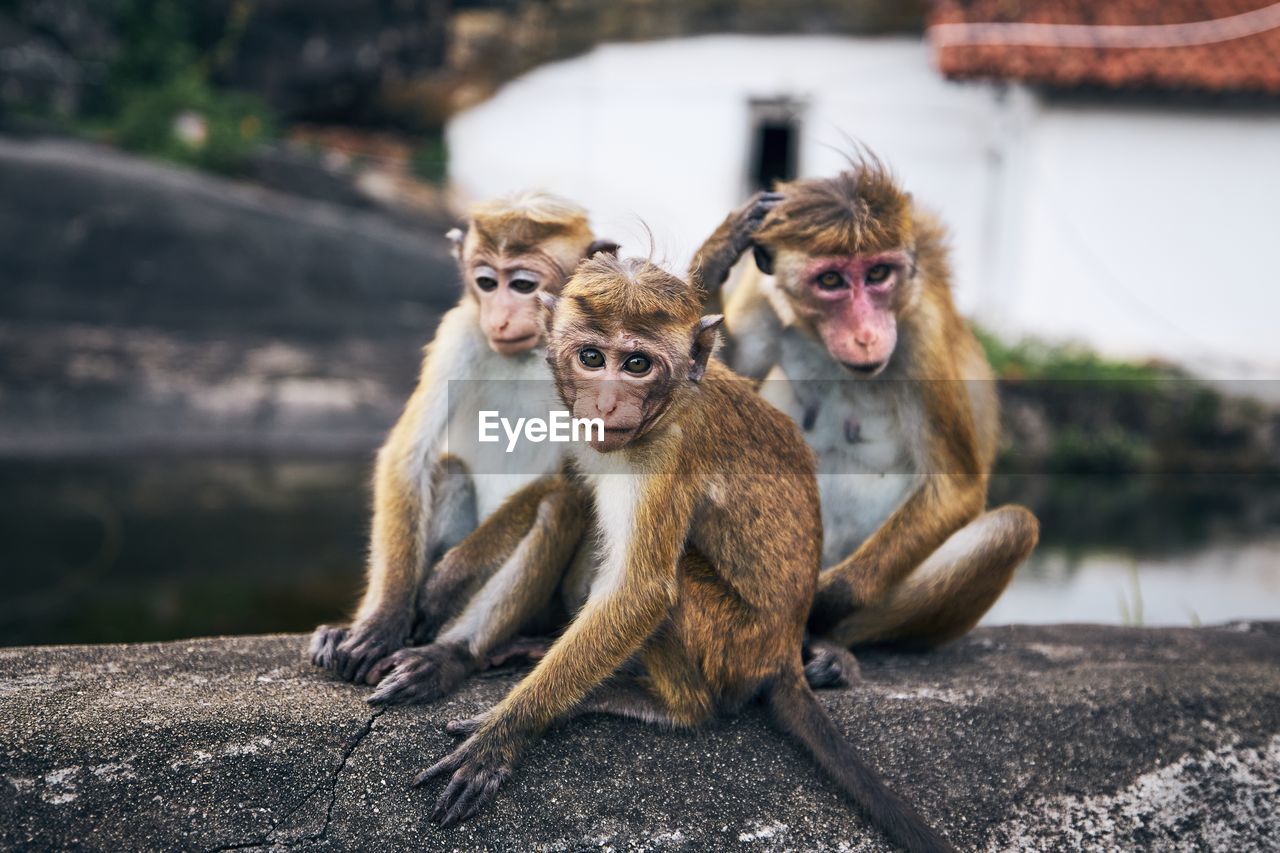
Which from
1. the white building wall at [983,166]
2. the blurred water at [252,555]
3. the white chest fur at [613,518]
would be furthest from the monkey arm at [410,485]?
the white building wall at [983,166]

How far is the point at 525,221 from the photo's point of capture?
10.1 feet

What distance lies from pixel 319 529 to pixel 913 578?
262 inches

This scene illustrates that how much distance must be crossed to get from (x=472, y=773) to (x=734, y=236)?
1633 mm

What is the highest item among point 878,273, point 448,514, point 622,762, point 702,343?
point 878,273

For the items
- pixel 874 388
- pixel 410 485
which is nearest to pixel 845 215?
pixel 874 388

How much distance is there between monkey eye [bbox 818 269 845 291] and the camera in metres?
3.26

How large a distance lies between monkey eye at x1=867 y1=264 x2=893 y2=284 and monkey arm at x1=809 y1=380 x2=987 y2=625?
34 centimetres

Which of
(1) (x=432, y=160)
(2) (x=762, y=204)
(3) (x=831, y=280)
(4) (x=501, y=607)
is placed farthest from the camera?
(1) (x=432, y=160)

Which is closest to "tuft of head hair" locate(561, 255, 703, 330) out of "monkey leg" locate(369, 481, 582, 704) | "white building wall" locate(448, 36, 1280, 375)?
"monkey leg" locate(369, 481, 582, 704)

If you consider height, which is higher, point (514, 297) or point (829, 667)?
point (514, 297)

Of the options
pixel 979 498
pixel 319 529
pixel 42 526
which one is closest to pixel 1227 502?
pixel 319 529

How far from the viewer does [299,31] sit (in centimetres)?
1427

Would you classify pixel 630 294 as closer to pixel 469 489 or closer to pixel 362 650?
pixel 469 489

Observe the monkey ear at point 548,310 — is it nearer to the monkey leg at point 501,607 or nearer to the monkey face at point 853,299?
the monkey leg at point 501,607
